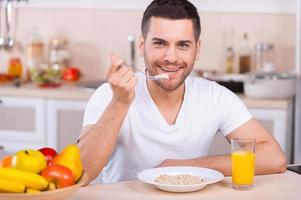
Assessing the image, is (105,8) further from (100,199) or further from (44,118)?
(100,199)

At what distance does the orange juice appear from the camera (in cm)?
187

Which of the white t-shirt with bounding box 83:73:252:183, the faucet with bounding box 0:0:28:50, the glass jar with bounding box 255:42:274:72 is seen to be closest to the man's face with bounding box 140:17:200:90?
the white t-shirt with bounding box 83:73:252:183

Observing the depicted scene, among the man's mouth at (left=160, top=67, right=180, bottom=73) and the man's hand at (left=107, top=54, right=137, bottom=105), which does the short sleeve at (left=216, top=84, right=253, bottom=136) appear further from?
the man's hand at (left=107, top=54, right=137, bottom=105)

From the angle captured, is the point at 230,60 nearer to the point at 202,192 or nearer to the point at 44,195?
the point at 202,192

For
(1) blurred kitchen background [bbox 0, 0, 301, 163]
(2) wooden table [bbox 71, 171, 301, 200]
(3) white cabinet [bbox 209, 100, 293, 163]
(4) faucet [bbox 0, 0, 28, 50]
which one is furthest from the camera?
(4) faucet [bbox 0, 0, 28, 50]

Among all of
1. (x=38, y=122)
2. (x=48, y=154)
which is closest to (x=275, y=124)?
(x=38, y=122)

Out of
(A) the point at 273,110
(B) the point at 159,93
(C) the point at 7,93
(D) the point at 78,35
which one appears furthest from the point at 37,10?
(B) the point at 159,93

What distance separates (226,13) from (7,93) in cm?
132

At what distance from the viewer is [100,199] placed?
1776 millimetres

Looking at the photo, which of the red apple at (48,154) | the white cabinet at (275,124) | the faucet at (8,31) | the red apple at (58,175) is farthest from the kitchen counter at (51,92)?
the red apple at (58,175)

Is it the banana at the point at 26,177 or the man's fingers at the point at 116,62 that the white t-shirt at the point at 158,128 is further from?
the banana at the point at 26,177

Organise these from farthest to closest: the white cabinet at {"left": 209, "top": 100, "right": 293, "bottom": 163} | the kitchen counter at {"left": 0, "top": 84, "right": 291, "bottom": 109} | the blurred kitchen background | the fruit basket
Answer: the kitchen counter at {"left": 0, "top": 84, "right": 291, "bottom": 109}, the blurred kitchen background, the white cabinet at {"left": 209, "top": 100, "right": 293, "bottom": 163}, the fruit basket

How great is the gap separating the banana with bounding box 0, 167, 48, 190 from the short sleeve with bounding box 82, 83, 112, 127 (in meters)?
0.62

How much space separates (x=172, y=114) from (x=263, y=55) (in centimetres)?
159
